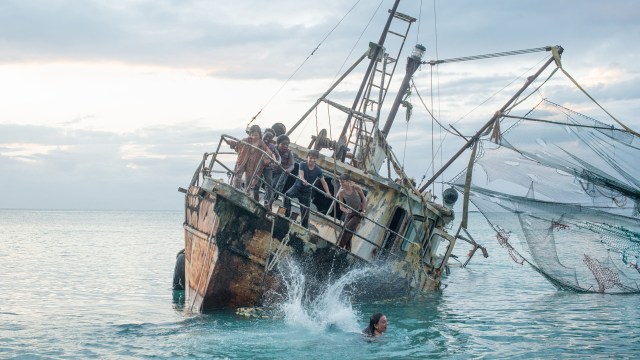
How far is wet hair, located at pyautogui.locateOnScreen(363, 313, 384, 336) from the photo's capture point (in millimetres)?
13562

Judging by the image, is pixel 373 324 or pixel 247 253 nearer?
pixel 373 324

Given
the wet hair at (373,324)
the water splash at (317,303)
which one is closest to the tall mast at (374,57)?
the water splash at (317,303)

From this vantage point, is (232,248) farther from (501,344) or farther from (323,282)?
(501,344)

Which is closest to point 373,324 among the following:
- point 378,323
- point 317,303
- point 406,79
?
point 378,323

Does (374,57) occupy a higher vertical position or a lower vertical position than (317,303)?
higher

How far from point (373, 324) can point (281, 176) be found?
3393mm

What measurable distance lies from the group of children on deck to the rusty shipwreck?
224 millimetres

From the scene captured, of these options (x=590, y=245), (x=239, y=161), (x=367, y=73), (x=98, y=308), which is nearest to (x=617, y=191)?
(x=590, y=245)

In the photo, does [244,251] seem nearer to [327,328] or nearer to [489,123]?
[327,328]

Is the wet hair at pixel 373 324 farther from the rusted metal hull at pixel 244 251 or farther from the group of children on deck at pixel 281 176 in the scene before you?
the group of children on deck at pixel 281 176

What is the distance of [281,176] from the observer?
48.2 ft

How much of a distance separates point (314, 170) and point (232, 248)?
2.36 m

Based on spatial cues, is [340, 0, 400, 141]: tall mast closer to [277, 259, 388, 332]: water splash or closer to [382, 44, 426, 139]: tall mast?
[382, 44, 426, 139]: tall mast

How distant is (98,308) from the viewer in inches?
861
